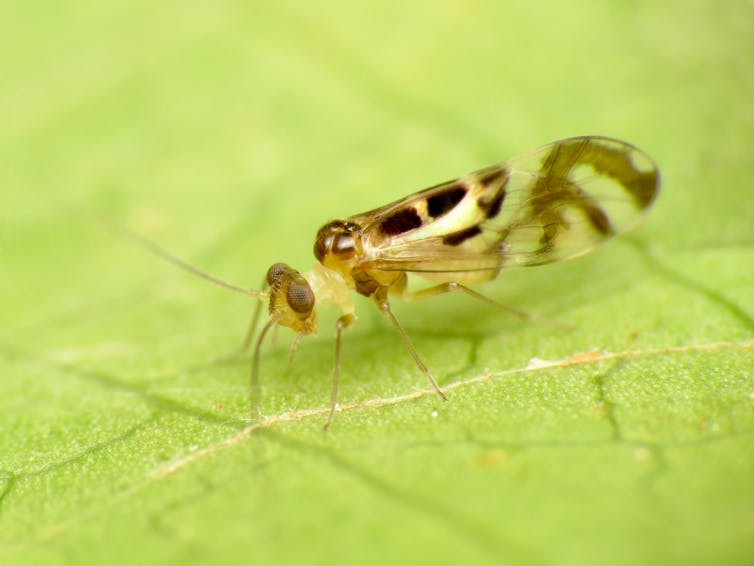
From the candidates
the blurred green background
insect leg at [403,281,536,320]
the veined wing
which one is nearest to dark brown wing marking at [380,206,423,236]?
the veined wing

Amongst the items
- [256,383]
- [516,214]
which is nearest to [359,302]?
[256,383]

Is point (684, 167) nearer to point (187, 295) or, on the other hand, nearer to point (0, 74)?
point (187, 295)

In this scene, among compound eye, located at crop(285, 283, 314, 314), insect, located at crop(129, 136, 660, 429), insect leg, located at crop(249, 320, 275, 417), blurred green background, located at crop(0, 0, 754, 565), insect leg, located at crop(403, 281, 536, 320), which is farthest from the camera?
insect leg, located at crop(403, 281, 536, 320)

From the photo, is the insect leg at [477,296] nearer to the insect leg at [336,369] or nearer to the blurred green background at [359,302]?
the blurred green background at [359,302]

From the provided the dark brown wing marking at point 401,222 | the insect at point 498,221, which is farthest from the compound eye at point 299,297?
the dark brown wing marking at point 401,222

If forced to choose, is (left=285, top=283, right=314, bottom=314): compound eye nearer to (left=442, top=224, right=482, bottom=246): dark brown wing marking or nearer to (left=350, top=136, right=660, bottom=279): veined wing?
(left=350, top=136, right=660, bottom=279): veined wing

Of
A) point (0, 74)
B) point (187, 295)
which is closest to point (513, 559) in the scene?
point (187, 295)

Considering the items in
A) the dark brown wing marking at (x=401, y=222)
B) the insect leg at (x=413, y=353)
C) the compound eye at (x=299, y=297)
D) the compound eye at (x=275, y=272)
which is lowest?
the insect leg at (x=413, y=353)
